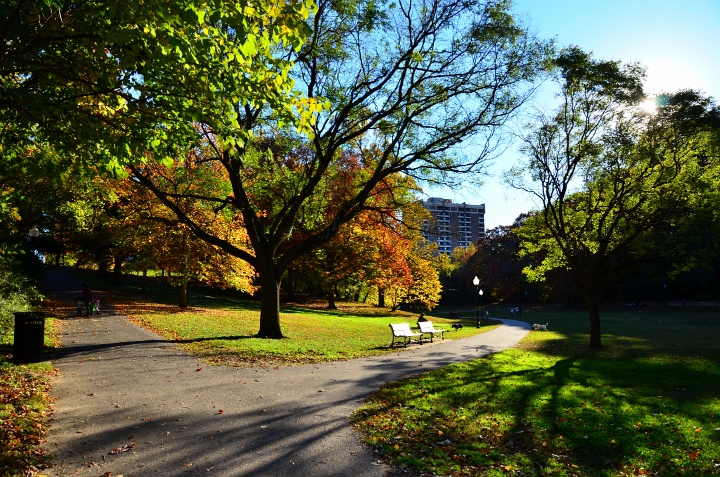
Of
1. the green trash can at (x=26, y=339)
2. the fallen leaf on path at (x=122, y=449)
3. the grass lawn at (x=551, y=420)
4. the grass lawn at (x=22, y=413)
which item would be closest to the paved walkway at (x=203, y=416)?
the fallen leaf on path at (x=122, y=449)

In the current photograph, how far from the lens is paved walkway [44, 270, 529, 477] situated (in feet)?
16.5

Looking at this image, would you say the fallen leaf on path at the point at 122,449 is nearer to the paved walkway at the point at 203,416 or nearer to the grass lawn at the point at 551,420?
the paved walkway at the point at 203,416

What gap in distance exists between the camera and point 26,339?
9633 mm

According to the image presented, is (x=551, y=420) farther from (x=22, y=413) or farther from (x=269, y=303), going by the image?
(x=269, y=303)

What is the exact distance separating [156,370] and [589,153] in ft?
55.4

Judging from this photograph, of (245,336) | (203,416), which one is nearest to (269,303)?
(245,336)

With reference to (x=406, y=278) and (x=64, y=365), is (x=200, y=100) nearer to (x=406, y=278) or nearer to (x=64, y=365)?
(x=64, y=365)

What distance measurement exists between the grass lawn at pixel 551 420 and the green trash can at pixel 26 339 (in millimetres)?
7424

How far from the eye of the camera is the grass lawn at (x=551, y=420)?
19.0ft

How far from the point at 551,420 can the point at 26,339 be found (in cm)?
1058

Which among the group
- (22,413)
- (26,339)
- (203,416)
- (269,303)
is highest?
(269,303)

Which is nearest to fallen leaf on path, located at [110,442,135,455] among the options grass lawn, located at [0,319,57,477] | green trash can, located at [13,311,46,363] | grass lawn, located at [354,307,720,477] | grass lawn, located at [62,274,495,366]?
grass lawn, located at [0,319,57,477]

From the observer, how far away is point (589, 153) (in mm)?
17844

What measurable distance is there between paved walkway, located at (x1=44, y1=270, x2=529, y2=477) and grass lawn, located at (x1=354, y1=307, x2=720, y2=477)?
2.34ft
